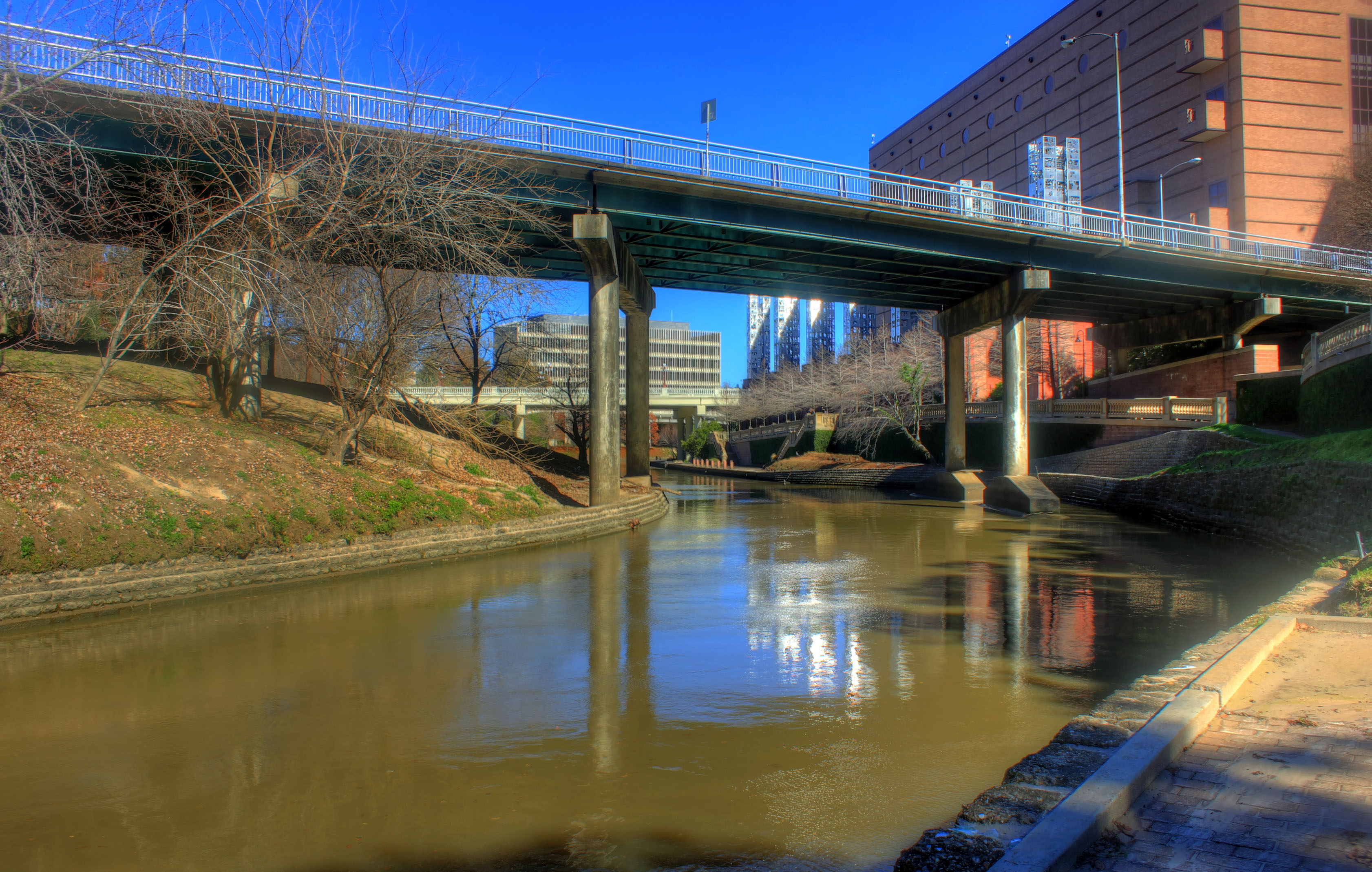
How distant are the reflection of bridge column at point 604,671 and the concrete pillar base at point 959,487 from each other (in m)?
22.9

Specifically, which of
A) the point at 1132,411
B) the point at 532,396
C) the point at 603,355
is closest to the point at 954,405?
the point at 1132,411

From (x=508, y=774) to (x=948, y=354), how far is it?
3608cm

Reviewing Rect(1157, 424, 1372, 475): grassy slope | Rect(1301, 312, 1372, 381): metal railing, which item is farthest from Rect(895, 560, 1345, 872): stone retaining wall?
Rect(1301, 312, 1372, 381): metal railing

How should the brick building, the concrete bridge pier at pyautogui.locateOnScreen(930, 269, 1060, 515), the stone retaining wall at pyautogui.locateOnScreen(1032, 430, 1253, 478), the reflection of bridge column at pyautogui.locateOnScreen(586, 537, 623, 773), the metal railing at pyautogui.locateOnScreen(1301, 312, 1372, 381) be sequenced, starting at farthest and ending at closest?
the brick building < the concrete bridge pier at pyautogui.locateOnScreen(930, 269, 1060, 515) < the stone retaining wall at pyautogui.locateOnScreen(1032, 430, 1253, 478) < the metal railing at pyautogui.locateOnScreen(1301, 312, 1372, 381) < the reflection of bridge column at pyautogui.locateOnScreen(586, 537, 623, 773)

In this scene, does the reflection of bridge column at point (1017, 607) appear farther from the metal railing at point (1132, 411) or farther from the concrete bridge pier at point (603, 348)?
the metal railing at point (1132, 411)

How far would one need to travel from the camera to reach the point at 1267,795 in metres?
3.92

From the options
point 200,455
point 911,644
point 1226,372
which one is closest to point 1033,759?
point 911,644

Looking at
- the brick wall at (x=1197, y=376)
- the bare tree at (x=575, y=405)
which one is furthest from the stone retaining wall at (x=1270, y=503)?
the bare tree at (x=575, y=405)

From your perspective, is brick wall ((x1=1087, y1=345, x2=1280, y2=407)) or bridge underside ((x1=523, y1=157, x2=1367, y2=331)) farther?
brick wall ((x1=1087, y1=345, x2=1280, y2=407))

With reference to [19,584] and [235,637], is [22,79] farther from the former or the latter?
[235,637]

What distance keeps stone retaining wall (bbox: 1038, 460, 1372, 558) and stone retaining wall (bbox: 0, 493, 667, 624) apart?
1555cm

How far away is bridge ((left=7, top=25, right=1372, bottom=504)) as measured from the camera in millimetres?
17219

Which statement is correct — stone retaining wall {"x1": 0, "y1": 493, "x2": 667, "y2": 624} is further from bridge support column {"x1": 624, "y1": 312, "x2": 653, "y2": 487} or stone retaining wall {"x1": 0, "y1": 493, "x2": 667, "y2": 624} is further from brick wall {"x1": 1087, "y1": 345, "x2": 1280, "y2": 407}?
brick wall {"x1": 1087, "y1": 345, "x2": 1280, "y2": 407}

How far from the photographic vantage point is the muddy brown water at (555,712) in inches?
187
